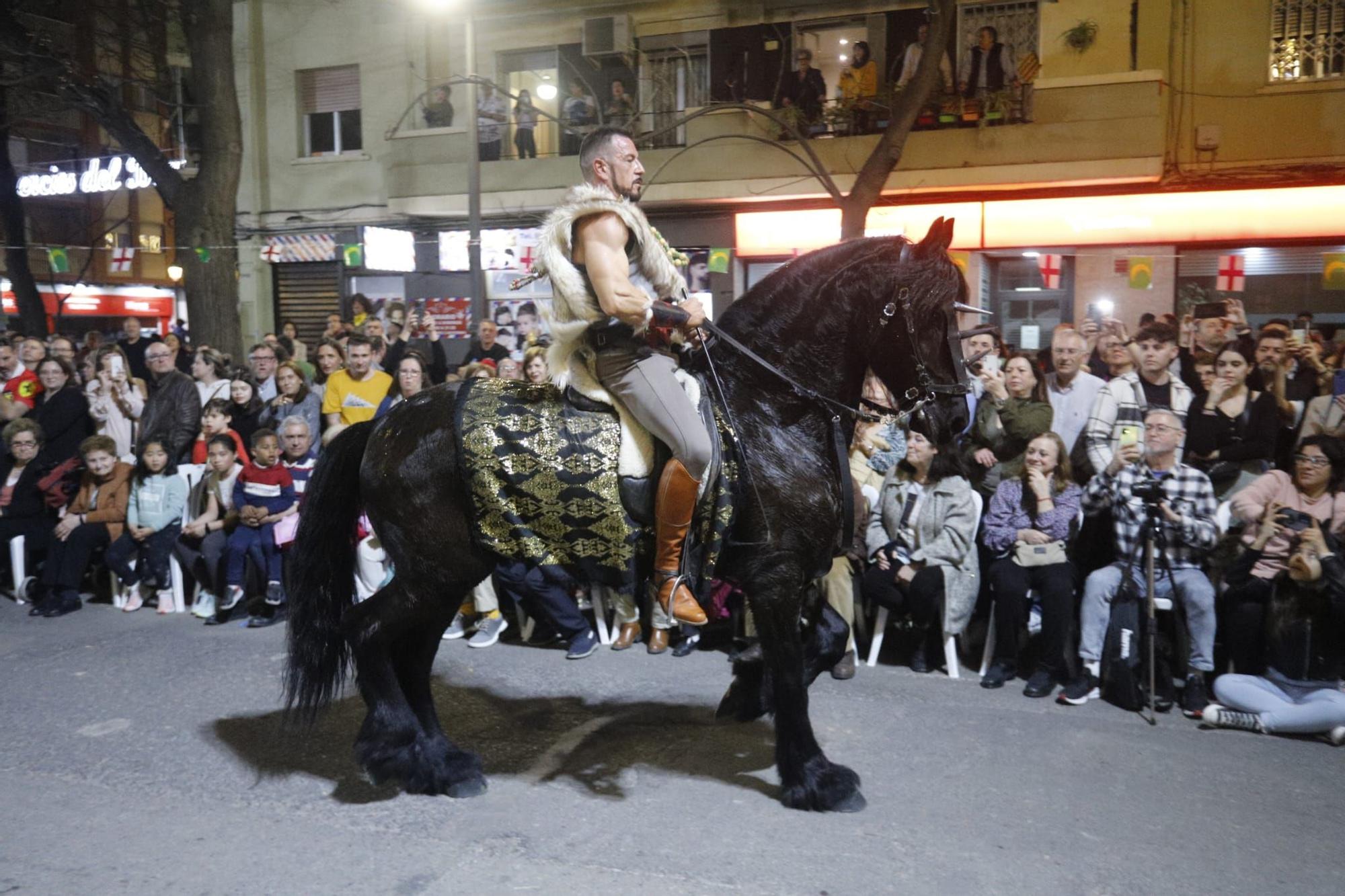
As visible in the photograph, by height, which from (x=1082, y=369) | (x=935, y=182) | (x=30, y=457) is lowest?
(x=30, y=457)

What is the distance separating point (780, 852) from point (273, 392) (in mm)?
7568

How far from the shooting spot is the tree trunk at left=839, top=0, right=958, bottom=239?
467 inches

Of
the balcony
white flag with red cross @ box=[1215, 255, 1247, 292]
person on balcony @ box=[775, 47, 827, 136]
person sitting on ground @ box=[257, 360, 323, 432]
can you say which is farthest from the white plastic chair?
person on balcony @ box=[775, 47, 827, 136]

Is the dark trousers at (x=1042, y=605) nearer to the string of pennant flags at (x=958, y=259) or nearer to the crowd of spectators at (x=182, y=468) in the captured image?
the crowd of spectators at (x=182, y=468)

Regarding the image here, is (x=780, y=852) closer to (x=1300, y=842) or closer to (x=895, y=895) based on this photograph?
(x=895, y=895)

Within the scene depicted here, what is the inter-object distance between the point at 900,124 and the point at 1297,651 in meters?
8.11

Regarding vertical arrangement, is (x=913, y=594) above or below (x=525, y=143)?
below

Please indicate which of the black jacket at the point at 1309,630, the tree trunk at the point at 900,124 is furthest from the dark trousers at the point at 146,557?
the tree trunk at the point at 900,124

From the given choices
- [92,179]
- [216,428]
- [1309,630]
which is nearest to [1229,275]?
[1309,630]

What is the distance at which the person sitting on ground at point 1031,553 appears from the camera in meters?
5.84

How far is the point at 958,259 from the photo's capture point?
14.8 m

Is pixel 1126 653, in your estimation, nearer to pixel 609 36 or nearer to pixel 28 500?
pixel 28 500

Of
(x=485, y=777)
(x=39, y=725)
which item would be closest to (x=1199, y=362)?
(x=485, y=777)

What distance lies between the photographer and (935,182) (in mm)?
15391
